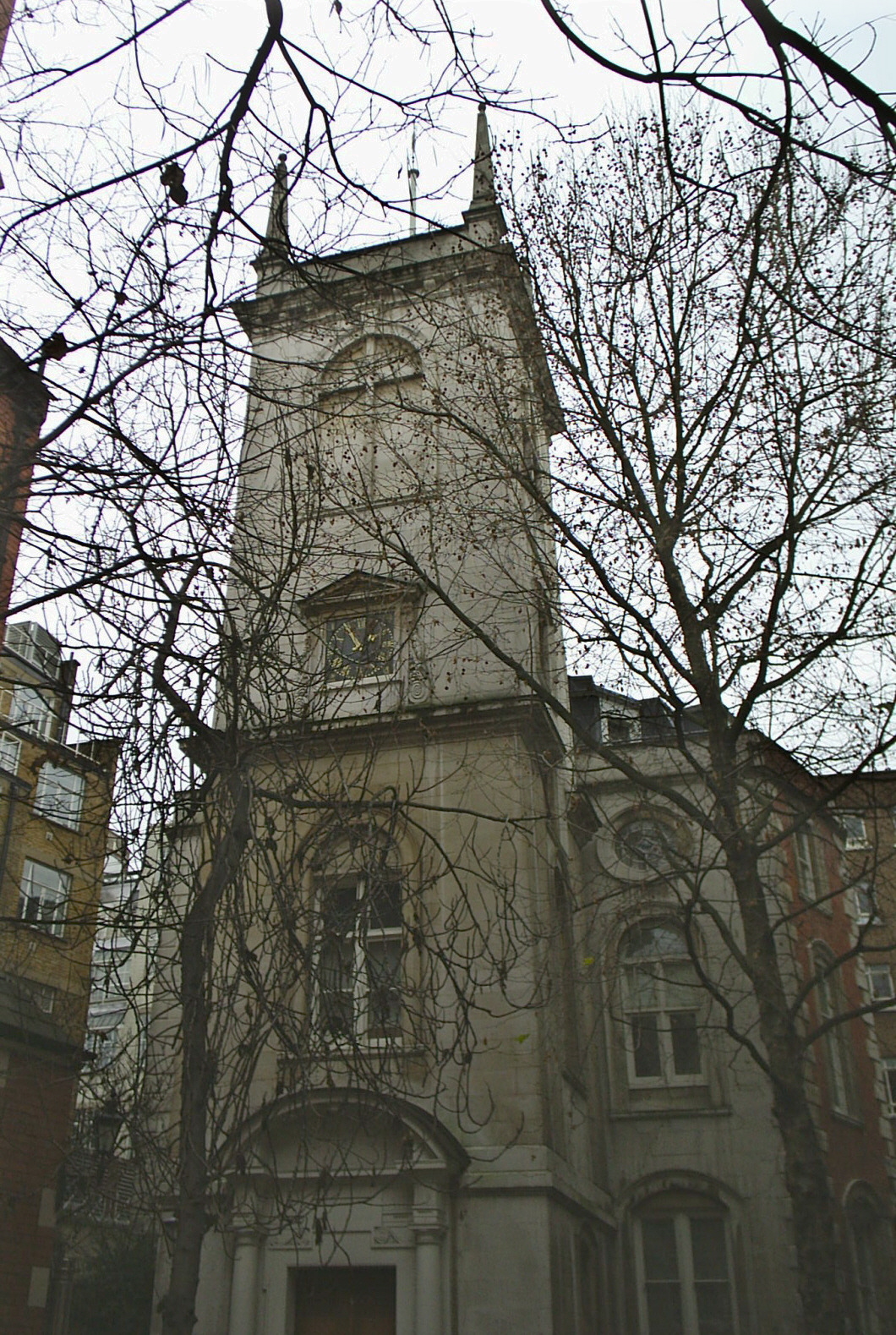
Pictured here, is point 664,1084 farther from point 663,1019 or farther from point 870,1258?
point 870,1258

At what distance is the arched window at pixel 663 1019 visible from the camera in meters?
19.1

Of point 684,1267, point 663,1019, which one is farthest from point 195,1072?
point 663,1019

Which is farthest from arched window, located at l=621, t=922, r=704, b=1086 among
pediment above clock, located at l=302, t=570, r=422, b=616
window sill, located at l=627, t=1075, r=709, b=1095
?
pediment above clock, located at l=302, t=570, r=422, b=616

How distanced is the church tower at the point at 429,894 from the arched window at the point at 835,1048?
22.9 feet

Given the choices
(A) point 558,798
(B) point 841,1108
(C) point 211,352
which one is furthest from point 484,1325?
(B) point 841,1108

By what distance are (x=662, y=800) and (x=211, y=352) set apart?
52.3 ft

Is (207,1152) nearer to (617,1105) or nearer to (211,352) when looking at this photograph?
(211,352)

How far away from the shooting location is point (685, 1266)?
672 inches

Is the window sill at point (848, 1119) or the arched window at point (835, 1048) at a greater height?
the arched window at point (835, 1048)

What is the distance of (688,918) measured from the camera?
9555 mm

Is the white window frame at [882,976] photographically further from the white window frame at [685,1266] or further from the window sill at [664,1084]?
the white window frame at [685,1266]

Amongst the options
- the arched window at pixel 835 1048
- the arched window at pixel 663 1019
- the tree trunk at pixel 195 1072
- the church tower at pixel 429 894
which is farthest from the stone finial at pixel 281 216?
the arched window at pixel 835 1048

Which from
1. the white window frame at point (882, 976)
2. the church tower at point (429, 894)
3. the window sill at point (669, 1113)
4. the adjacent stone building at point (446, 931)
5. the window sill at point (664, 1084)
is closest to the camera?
the adjacent stone building at point (446, 931)

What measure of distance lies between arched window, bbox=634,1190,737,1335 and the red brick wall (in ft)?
31.0
